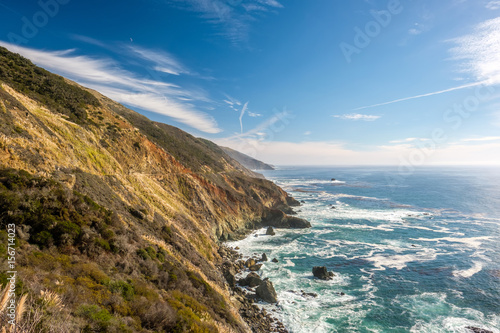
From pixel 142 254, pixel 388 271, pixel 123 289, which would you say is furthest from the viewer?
pixel 388 271

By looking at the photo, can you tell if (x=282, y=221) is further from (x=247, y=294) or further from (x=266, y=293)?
(x=266, y=293)

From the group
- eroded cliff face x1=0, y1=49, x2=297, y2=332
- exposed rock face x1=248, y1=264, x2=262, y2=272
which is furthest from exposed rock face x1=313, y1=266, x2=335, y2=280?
eroded cliff face x1=0, y1=49, x2=297, y2=332

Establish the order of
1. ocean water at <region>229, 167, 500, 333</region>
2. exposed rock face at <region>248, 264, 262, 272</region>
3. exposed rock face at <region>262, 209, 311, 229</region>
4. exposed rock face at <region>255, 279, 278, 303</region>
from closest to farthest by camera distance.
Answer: ocean water at <region>229, 167, 500, 333</region> → exposed rock face at <region>255, 279, 278, 303</region> → exposed rock face at <region>248, 264, 262, 272</region> → exposed rock face at <region>262, 209, 311, 229</region>

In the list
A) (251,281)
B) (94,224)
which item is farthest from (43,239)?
(251,281)

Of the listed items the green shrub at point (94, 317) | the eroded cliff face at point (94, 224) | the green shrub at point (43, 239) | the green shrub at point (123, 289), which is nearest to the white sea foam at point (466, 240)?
the eroded cliff face at point (94, 224)

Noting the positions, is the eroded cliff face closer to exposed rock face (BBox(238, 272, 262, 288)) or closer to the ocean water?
exposed rock face (BBox(238, 272, 262, 288))

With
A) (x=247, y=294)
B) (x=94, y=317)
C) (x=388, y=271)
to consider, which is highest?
(x=94, y=317)

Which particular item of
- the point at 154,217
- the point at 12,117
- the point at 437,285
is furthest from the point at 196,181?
the point at 437,285
